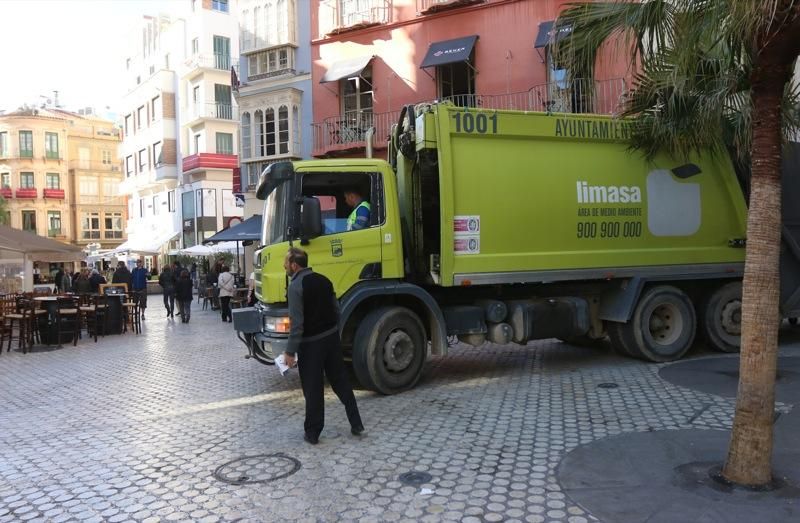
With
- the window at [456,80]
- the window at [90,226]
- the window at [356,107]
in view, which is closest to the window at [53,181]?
the window at [90,226]

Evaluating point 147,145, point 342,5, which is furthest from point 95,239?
point 342,5

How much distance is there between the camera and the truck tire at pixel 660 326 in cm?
849

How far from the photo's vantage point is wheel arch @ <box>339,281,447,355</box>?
6824 millimetres

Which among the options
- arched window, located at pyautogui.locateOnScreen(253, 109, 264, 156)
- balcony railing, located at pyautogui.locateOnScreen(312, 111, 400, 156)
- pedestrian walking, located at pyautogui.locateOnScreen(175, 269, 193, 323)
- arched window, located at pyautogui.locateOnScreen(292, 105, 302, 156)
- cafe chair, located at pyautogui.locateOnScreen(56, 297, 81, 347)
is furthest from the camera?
arched window, located at pyautogui.locateOnScreen(253, 109, 264, 156)

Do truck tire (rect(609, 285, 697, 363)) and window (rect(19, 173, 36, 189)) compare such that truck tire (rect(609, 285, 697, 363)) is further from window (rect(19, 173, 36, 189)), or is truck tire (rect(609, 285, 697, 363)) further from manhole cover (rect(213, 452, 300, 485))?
window (rect(19, 173, 36, 189))

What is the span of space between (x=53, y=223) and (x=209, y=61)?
1367 inches


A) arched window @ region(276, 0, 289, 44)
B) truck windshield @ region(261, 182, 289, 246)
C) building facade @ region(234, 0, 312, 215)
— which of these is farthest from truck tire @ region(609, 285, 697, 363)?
arched window @ region(276, 0, 289, 44)

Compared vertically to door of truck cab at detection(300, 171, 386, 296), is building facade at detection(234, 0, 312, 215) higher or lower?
higher

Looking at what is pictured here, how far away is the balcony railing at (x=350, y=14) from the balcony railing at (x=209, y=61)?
19.3 metres

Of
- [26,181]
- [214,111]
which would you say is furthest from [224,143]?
[26,181]

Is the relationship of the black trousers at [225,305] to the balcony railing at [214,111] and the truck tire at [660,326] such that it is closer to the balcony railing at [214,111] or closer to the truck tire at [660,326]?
the truck tire at [660,326]

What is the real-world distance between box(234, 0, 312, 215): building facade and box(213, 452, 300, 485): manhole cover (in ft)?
57.9

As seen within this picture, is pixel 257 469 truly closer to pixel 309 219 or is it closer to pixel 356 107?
pixel 309 219

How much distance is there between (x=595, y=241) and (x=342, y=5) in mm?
15463
